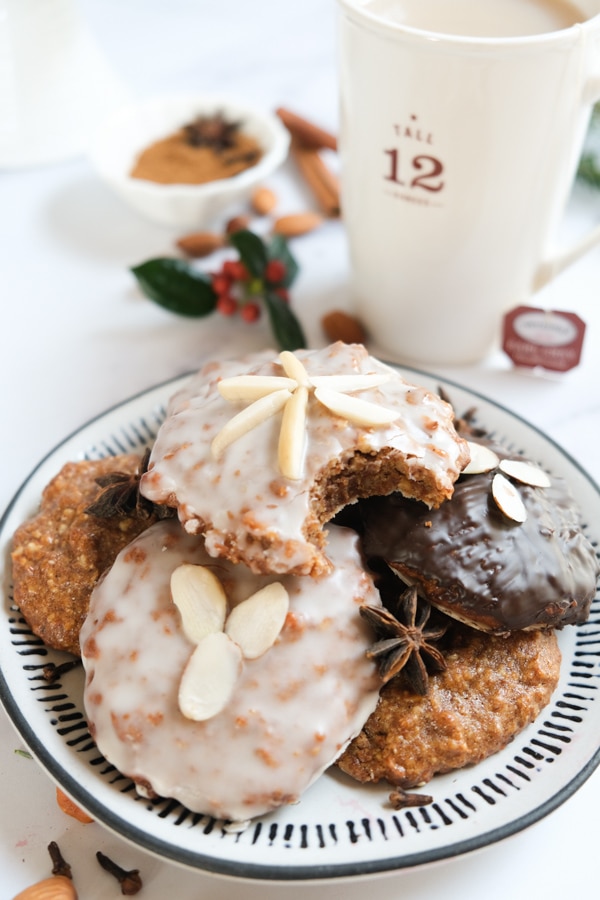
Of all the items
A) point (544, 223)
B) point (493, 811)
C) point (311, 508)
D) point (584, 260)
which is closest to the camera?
point (493, 811)

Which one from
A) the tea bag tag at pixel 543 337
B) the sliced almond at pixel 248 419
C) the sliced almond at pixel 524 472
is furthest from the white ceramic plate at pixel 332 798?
the tea bag tag at pixel 543 337

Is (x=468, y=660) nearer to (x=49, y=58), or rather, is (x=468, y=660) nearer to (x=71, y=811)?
(x=71, y=811)

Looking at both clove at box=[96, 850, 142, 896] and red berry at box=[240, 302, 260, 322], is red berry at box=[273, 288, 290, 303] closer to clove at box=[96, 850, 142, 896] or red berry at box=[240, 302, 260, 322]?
red berry at box=[240, 302, 260, 322]

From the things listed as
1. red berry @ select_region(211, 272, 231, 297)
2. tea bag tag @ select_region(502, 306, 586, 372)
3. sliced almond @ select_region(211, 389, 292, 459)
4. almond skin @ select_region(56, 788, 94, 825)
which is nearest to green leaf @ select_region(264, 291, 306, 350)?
red berry @ select_region(211, 272, 231, 297)

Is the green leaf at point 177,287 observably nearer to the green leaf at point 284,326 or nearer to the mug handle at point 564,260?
the green leaf at point 284,326

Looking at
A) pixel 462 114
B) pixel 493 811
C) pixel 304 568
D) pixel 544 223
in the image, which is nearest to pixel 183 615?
pixel 304 568

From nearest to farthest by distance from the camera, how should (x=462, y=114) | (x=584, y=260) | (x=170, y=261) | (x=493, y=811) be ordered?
(x=493, y=811)
(x=462, y=114)
(x=170, y=261)
(x=584, y=260)
